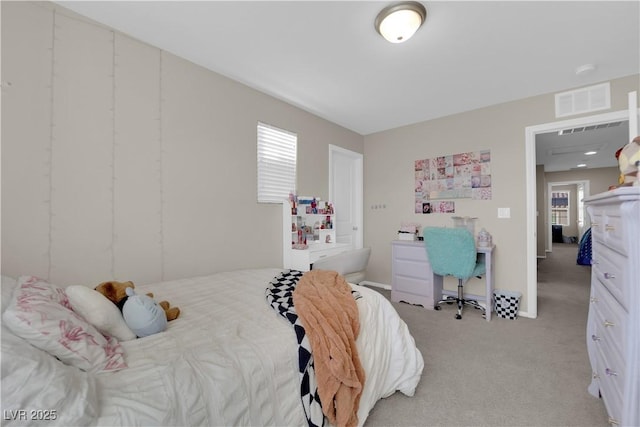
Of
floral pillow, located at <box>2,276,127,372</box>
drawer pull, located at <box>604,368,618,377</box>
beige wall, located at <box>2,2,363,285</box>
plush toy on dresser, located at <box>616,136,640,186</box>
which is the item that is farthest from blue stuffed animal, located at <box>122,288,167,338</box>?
plush toy on dresser, located at <box>616,136,640,186</box>

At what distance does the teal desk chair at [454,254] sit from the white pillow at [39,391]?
9.93ft

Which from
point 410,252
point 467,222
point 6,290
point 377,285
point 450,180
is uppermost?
point 450,180

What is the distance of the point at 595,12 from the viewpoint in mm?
1790

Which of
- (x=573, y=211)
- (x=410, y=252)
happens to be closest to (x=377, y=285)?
(x=410, y=252)

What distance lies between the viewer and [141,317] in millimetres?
1217

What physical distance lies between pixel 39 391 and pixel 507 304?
12.1 ft

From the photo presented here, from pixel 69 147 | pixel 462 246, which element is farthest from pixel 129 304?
pixel 462 246

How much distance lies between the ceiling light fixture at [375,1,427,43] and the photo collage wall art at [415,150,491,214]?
215 cm

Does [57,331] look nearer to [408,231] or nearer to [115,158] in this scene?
[115,158]

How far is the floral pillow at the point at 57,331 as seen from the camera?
83cm

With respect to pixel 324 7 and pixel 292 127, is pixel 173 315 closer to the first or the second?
pixel 324 7

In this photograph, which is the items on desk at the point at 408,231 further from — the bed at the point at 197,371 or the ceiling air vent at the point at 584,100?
the bed at the point at 197,371

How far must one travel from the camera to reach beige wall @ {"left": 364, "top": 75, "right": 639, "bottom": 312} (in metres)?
3.12

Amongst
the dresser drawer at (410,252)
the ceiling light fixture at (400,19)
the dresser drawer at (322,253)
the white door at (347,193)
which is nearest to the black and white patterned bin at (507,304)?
the dresser drawer at (410,252)
